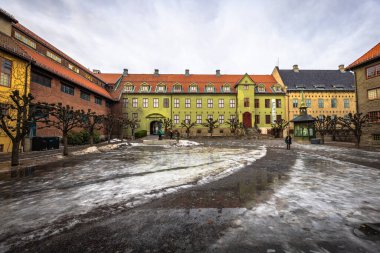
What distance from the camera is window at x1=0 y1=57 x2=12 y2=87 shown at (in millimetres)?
12697

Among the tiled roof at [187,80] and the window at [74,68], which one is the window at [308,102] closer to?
the tiled roof at [187,80]

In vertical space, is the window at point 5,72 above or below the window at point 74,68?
below

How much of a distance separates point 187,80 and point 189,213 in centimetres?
3653

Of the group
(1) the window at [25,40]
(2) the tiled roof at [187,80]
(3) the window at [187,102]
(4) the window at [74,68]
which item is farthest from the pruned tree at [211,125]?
(1) the window at [25,40]

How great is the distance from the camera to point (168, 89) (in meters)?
35.4

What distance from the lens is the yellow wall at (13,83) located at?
1273cm

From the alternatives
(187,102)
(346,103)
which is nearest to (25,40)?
(187,102)

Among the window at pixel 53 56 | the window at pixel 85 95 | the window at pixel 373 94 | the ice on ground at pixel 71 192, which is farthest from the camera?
the window at pixel 85 95

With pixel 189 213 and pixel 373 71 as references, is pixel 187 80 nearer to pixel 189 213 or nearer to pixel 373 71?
pixel 373 71

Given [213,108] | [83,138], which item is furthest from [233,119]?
[83,138]

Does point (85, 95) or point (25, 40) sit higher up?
point (25, 40)

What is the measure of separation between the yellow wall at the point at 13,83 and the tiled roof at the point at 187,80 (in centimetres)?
2095

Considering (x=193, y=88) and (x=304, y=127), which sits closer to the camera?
(x=304, y=127)

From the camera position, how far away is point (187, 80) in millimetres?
37875
